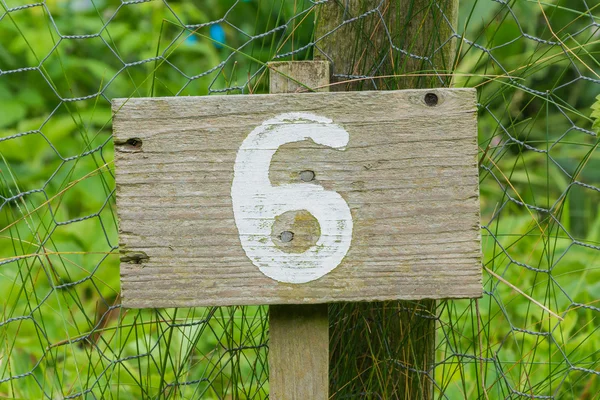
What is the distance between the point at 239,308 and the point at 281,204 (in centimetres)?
87

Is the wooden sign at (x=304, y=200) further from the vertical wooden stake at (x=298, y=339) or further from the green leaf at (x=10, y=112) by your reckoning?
the green leaf at (x=10, y=112)

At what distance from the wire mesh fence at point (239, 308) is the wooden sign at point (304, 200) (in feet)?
0.43

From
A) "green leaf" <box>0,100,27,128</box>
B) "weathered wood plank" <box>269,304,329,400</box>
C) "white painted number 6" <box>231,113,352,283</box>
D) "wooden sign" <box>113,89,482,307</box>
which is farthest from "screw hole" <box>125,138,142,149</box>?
"green leaf" <box>0,100,27,128</box>

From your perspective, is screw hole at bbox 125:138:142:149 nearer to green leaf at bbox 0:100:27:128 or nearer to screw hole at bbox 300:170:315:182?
screw hole at bbox 300:170:315:182

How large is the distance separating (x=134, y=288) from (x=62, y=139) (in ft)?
6.93

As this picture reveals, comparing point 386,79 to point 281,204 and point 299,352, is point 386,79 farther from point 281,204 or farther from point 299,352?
point 299,352

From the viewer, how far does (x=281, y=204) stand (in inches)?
42.2

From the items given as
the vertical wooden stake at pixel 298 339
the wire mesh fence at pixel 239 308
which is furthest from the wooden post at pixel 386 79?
the vertical wooden stake at pixel 298 339

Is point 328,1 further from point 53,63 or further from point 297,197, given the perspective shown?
point 53,63

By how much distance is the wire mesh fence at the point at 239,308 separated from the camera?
1291 millimetres

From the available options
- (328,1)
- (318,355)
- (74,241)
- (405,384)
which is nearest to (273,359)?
(318,355)

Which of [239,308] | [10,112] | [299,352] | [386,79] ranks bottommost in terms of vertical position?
[299,352]

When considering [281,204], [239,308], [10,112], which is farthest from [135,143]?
[10,112]

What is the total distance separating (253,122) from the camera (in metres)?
1.08
